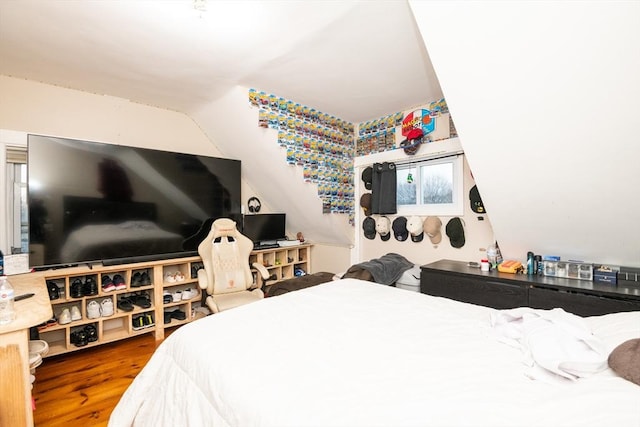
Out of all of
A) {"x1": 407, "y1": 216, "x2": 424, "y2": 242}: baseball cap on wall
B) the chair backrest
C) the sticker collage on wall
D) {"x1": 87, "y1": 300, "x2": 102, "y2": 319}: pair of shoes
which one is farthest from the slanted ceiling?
{"x1": 87, "y1": 300, "x2": 102, "y2": 319}: pair of shoes

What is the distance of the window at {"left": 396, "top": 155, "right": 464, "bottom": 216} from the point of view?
3184mm

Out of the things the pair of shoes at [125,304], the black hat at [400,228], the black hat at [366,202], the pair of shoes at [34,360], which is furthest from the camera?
the black hat at [366,202]

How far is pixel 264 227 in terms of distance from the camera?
3.90 metres

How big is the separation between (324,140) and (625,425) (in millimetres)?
3236

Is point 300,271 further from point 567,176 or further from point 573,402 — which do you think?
point 573,402

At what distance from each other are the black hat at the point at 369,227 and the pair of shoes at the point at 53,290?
327 centimetres

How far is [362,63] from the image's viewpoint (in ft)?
7.68

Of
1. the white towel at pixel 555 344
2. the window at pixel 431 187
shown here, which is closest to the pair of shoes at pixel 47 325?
the white towel at pixel 555 344

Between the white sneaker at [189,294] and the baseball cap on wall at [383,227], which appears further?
the baseball cap on wall at [383,227]

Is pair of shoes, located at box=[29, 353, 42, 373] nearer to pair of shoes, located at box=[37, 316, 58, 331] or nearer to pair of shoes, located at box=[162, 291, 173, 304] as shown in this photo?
pair of shoes, located at box=[37, 316, 58, 331]

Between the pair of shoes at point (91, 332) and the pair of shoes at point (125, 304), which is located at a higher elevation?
the pair of shoes at point (125, 304)

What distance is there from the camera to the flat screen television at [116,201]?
2.45m

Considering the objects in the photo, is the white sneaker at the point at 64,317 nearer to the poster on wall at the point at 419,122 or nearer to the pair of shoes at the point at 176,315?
the pair of shoes at the point at 176,315

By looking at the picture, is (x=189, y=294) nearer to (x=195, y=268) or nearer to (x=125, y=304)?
(x=195, y=268)
